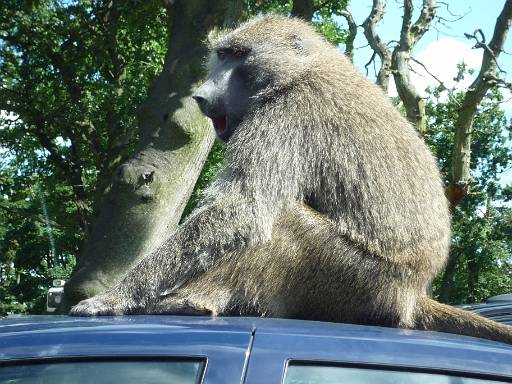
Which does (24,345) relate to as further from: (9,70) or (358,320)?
(9,70)

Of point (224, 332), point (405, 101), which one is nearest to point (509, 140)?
point (405, 101)

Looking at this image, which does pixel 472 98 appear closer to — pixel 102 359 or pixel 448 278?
Result: pixel 102 359

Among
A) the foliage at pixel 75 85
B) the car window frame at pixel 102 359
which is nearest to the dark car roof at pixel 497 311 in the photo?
the car window frame at pixel 102 359

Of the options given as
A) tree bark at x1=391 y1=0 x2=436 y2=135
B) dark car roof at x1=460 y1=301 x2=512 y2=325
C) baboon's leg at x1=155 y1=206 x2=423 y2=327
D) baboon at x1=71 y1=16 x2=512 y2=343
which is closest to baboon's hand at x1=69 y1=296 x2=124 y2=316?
baboon at x1=71 y1=16 x2=512 y2=343

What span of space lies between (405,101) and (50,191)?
12.3 m

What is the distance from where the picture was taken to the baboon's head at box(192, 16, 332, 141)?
218 inches

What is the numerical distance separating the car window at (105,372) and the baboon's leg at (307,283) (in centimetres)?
201

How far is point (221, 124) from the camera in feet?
18.9

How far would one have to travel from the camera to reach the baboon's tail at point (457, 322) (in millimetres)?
4098

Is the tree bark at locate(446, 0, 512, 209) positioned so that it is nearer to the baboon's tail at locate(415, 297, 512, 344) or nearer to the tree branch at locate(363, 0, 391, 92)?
the tree branch at locate(363, 0, 391, 92)

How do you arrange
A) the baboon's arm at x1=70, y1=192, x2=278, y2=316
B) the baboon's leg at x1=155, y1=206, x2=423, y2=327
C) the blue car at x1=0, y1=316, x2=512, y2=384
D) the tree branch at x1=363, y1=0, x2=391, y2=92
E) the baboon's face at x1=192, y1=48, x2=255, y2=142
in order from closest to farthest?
the blue car at x1=0, y1=316, x2=512, y2=384 < the baboon's leg at x1=155, y1=206, x2=423, y2=327 < the baboon's arm at x1=70, y1=192, x2=278, y2=316 < the baboon's face at x1=192, y1=48, x2=255, y2=142 < the tree branch at x1=363, y1=0, x2=391, y2=92

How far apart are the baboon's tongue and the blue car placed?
340 cm

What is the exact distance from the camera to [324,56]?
18.4ft

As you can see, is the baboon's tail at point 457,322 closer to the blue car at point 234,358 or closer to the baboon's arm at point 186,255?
the baboon's arm at point 186,255
